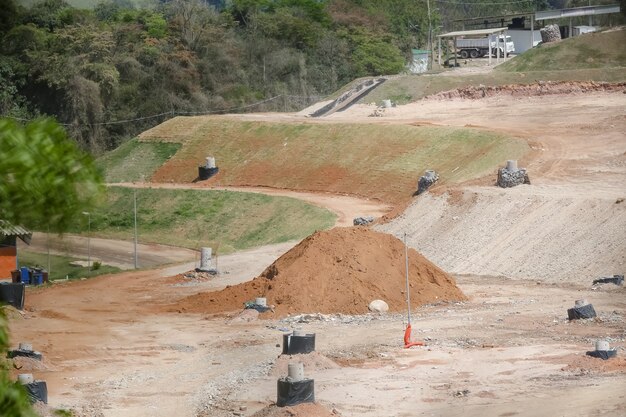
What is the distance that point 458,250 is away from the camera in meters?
38.8

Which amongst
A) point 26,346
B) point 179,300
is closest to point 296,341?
point 26,346

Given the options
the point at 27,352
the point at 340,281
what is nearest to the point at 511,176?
the point at 340,281

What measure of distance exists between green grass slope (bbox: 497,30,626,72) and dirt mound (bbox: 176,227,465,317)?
41.1 m

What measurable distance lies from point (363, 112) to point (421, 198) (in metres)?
24.6

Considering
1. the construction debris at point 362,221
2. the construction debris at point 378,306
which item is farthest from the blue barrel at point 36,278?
the construction debris at point 378,306

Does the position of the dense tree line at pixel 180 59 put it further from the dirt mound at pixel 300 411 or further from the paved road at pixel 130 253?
the dirt mound at pixel 300 411

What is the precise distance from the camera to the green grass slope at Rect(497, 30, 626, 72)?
234 ft

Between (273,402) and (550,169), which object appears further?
(550,169)

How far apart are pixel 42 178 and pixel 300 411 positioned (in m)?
17.4

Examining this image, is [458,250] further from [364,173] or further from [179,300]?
[364,173]

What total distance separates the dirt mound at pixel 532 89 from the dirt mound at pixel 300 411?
47.1 meters

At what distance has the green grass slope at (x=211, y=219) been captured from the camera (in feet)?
160

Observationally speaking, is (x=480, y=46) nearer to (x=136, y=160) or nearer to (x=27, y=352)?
(x=136, y=160)

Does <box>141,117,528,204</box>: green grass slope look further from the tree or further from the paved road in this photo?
the tree
